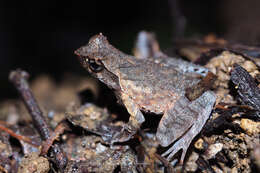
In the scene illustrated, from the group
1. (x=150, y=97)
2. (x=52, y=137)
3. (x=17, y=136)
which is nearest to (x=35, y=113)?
(x=17, y=136)

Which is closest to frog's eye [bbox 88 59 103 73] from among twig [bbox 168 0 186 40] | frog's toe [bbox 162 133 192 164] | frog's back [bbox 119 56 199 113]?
frog's back [bbox 119 56 199 113]

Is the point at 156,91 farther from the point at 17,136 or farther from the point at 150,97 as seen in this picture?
the point at 17,136

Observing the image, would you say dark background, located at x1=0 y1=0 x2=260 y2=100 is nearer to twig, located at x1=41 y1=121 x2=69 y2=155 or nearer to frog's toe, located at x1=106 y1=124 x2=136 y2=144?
twig, located at x1=41 y1=121 x2=69 y2=155

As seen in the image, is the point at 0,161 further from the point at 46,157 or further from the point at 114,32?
the point at 114,32

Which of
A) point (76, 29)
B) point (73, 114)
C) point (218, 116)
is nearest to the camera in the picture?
point (218, 116)

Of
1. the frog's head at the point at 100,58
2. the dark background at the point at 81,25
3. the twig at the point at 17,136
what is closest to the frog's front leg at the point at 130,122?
the frog's head at the point at 100,58

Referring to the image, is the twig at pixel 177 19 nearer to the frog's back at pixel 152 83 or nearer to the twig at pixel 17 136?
the frog's back at pixel 152 83

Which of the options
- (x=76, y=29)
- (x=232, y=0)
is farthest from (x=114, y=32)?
(x=232, y=0)
